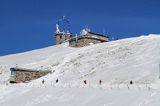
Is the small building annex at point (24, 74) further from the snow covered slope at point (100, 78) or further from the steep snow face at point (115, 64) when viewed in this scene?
the steep snow face at point (115, 64)

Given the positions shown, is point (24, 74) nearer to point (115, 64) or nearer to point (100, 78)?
point (115, 64)

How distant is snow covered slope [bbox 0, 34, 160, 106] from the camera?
25.8 m

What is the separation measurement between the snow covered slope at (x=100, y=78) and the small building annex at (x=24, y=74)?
146 centimetres

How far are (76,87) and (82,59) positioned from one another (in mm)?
12581

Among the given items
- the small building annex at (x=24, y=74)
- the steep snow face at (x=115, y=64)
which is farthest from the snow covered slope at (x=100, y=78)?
the small building annex at (x=24, y=74)

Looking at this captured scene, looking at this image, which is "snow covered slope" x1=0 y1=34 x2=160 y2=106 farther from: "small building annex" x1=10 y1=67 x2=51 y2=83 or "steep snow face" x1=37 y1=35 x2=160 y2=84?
"small building annex" x1=10 y1=67 x2=51 y2=83

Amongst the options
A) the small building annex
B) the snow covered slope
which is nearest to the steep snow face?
the snow covered slope

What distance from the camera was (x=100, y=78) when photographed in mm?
34000

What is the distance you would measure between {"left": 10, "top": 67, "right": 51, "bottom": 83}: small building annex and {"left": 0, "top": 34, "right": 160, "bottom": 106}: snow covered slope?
1455 mm

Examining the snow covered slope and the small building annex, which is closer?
the snow covered slope

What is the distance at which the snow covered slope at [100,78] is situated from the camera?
25.8 metres

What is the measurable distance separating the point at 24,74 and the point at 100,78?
1173 cm

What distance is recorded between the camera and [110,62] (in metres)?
39.0

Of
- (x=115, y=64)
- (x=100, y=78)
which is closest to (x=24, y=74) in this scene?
(x=115, y=64)
